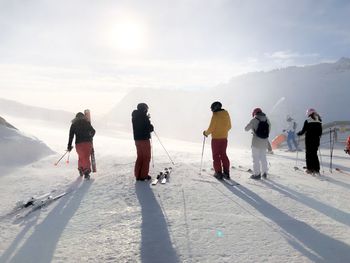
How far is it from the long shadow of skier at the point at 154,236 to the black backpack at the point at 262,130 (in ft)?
13.7

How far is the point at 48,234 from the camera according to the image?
5.29 m

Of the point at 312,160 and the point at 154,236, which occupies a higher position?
the point at 312,160

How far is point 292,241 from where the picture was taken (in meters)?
4.82

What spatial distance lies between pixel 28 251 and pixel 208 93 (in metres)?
88.8

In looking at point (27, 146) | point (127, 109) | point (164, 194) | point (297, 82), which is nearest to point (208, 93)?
point (297, 82)

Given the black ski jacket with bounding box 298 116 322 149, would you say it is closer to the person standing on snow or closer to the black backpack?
the black backpack

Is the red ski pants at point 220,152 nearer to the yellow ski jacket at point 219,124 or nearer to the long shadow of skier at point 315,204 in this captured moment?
the yellow ski jacket at point 219,124

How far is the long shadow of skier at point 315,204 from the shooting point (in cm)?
609

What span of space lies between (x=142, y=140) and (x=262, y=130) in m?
3.28

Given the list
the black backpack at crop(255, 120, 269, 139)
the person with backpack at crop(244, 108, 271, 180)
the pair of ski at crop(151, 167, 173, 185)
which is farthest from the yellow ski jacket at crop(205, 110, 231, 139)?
the pair of ski at crop(151, 167, 173, 185)

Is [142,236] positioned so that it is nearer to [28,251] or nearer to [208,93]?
[28,251]

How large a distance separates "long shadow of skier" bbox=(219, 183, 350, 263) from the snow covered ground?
12 millimetres

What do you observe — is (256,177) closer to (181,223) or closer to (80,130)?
(181,223)

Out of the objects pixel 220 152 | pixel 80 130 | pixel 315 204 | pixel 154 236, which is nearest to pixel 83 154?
pixel 80 130
